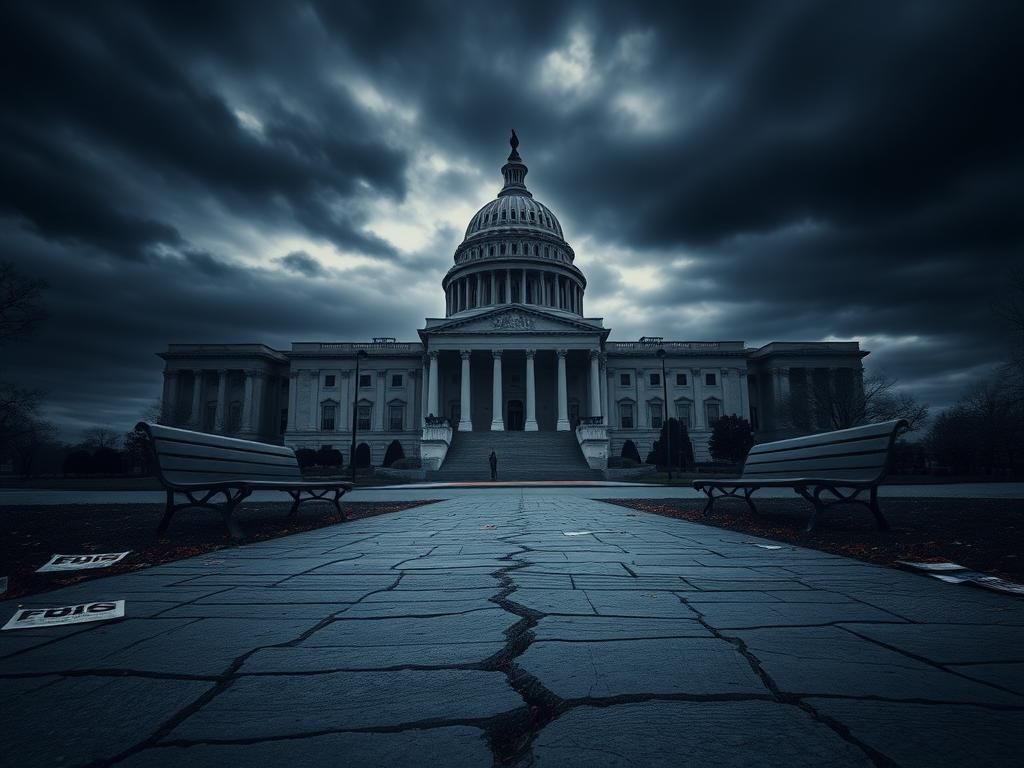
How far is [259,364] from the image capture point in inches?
2411

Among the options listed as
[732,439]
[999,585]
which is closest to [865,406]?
[732,439]

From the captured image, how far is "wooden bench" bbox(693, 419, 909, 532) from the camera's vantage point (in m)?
5.66

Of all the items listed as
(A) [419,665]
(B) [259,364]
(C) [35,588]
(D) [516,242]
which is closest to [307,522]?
(C) [35,588]

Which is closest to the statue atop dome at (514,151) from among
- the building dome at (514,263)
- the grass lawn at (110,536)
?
the building dome at (514,263)

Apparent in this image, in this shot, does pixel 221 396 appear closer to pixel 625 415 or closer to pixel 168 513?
pixel 625 415

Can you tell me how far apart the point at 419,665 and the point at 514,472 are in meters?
31.6

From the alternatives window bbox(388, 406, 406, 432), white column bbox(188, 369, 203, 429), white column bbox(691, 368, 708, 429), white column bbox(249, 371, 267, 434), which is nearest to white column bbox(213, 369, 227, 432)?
white column bbox(188, 369, 203, 429)

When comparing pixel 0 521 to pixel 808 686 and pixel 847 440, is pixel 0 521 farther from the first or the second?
pixel 847 440

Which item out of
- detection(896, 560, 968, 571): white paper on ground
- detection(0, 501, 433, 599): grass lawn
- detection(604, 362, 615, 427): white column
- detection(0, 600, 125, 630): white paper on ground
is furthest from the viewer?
detection(604, 362, 615, 427): white column

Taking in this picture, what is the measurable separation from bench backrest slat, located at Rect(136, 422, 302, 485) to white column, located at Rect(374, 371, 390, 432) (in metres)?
51.7

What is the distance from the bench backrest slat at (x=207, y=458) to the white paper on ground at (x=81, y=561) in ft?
3.09

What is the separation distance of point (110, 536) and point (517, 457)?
31687 mm

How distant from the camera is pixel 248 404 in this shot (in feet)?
197

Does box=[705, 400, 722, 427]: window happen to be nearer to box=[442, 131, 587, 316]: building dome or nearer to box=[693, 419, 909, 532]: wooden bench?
box=[442, 131, 587, 316]: building dome
